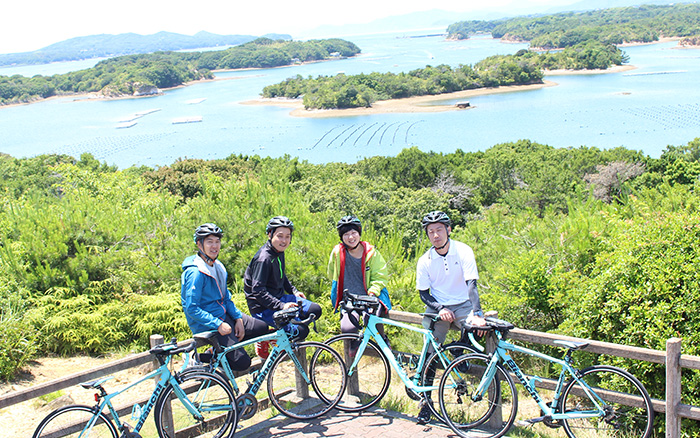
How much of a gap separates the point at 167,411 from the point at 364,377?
7.05 ft

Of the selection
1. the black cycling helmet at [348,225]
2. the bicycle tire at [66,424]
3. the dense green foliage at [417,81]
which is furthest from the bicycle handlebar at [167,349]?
the dense green foliage at [417,81]

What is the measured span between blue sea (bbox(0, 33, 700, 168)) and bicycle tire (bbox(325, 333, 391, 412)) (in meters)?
44.0

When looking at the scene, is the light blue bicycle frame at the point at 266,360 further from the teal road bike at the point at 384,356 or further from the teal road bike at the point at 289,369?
the teal road bike at the point at 384,356

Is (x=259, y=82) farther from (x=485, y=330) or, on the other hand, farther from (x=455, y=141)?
(x=485, y=330)

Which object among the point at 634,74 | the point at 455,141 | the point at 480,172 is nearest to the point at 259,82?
the point at 634,74

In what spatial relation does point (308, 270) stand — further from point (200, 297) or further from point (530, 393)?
point (530, 393)

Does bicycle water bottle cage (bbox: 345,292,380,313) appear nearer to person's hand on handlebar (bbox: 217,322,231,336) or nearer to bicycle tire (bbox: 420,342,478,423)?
bicycle tire (bbox: 420,342,478,423)

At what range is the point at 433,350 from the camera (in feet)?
17.4

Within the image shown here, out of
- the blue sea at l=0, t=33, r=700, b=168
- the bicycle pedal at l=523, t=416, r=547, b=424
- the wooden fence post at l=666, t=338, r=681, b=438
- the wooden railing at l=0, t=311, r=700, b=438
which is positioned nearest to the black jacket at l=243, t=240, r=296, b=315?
the wooden railing at l=0, t=311, r=700, b=438

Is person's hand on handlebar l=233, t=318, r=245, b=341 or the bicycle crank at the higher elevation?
person's hand on handlebar l=233, t=318, r=245, b=341

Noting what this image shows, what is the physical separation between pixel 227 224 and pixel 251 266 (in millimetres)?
4770

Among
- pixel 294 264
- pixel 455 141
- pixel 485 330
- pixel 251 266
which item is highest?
pixel 251 266

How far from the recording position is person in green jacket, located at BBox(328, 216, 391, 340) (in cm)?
563

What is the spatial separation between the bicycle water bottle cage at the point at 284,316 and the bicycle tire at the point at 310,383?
0.27 m
